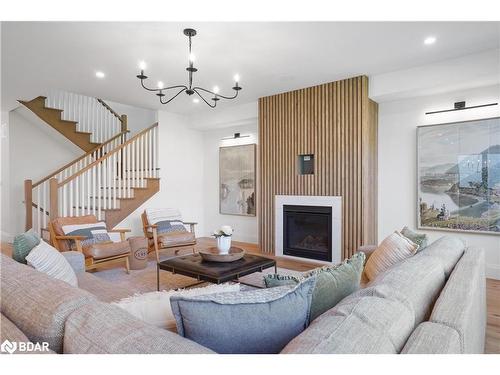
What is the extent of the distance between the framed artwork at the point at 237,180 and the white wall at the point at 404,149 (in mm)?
2513

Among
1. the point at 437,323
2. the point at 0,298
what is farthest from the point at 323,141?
the point at 0,298

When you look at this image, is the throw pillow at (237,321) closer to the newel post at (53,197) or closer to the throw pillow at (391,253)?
the throw pillow at (391,253)

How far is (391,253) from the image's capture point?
233 centimetres

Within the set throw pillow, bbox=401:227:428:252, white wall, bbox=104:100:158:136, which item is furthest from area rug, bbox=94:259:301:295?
white wall, bbox=104:100:158:136

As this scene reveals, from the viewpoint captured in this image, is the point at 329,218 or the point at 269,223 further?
the point at 269,223

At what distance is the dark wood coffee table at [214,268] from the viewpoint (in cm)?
276

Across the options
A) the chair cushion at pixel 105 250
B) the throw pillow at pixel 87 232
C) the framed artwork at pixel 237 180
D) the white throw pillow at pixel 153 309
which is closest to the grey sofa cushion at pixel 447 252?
the white throw pillow at pixel 153 309

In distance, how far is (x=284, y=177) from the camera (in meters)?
5.11

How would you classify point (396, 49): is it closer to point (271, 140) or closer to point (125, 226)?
point (271, 140)

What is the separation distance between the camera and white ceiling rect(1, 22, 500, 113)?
9.75ft

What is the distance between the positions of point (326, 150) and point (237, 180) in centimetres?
238

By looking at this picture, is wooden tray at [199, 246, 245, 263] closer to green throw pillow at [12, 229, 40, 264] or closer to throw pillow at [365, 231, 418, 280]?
throw pillow at [365, 231, 418, 280]

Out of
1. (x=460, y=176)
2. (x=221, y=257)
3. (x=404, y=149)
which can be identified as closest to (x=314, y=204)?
(x=404, y=149)
